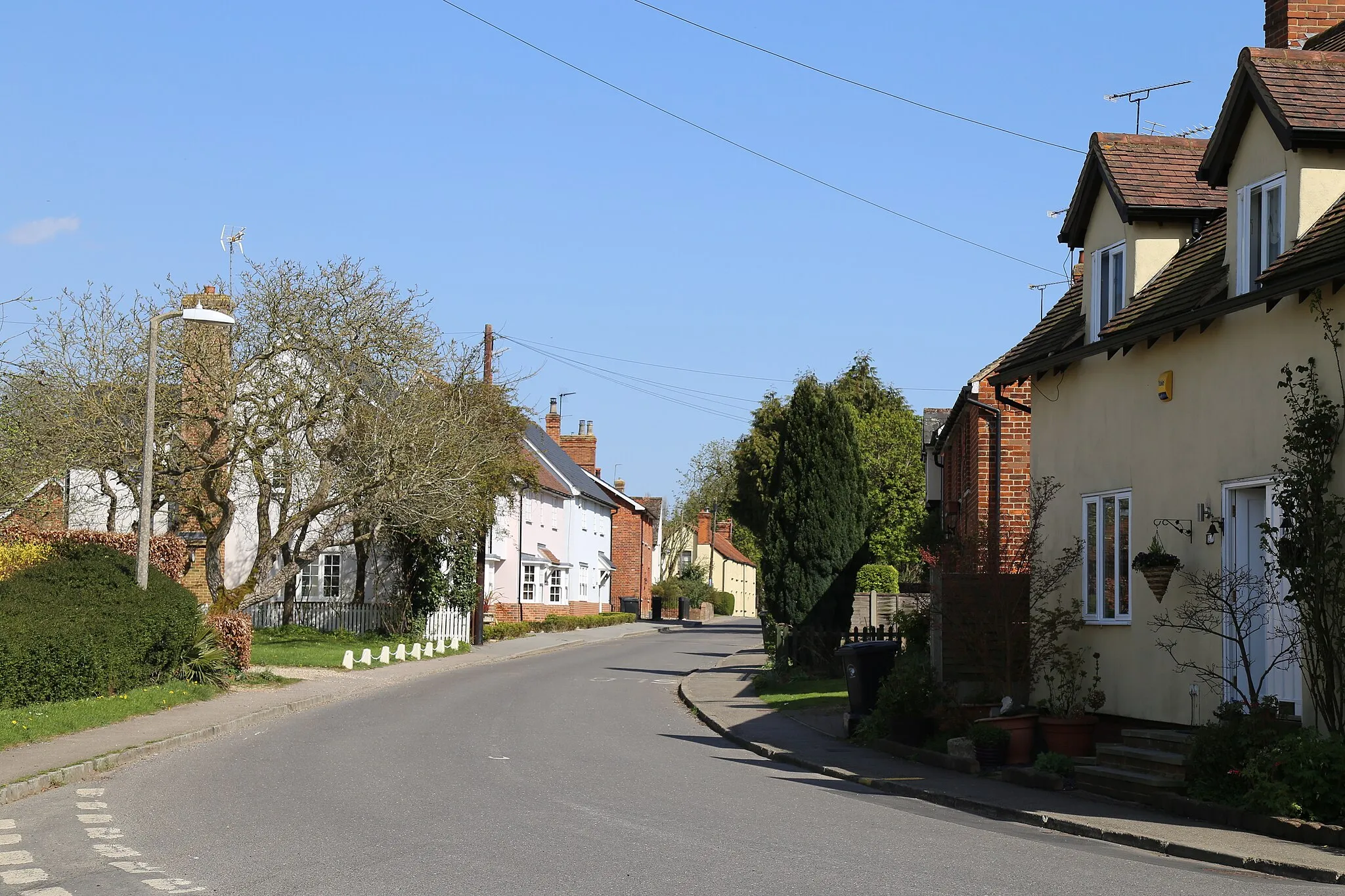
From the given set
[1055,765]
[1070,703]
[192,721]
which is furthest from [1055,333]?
[192,721]

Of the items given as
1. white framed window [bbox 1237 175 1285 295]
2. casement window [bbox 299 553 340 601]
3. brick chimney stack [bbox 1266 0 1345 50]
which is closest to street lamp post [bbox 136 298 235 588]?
white framed window [bbox 1237 175 1285 295]

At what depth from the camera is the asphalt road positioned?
26.7 ft

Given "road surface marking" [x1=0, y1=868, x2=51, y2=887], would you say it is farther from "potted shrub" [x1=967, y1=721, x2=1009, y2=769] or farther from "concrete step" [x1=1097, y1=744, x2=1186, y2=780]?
"potted shrub" [x1=967, y1=721, x2=1009, y2=769]

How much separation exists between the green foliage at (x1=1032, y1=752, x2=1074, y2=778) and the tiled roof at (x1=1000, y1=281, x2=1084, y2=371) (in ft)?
17.2

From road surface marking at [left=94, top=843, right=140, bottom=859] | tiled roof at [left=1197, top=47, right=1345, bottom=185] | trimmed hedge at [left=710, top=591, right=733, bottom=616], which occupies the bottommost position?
trimmed hedge at [left=710, top=591, right=733, bottom=616]

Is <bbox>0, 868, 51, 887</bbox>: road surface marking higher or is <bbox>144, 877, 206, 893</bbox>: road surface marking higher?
<bbox>144, 877, 206, 893</bbox>: road surface marking

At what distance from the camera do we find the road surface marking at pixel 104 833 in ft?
32.2

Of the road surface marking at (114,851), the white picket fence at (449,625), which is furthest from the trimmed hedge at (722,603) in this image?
the road surface marking at (114,851)

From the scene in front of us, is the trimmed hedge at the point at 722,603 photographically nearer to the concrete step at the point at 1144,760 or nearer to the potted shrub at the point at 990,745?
the potted shrub at the point at 990,745

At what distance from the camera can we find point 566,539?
61812 millimetres

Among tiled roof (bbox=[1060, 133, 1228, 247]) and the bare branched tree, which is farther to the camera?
tiled roof (bbox=[1060, 133, 1228, 247])

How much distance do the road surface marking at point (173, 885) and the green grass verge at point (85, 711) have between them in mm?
7941

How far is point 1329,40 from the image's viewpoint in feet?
52.3

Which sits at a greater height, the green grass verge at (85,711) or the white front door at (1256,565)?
the white front door at (1256,565)
